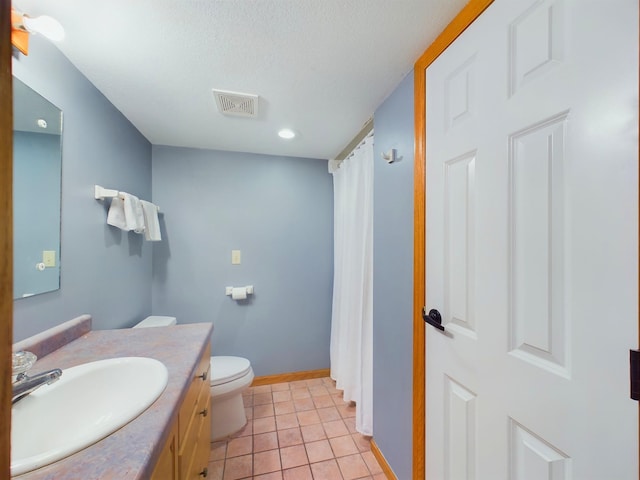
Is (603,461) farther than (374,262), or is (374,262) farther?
(374,262)

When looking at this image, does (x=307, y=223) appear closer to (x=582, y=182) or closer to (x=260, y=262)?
(x=260, y=262)

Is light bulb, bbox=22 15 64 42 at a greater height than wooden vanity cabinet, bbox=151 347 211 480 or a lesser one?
greater

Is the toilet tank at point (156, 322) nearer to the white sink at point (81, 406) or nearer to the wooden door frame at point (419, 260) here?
the white sink at point (81, 406)

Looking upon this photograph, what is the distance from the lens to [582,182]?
0.62 meters

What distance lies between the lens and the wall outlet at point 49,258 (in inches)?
42.4

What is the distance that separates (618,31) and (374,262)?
50.4 inches

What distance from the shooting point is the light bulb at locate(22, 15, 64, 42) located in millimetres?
864

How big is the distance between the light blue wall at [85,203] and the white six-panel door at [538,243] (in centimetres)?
159

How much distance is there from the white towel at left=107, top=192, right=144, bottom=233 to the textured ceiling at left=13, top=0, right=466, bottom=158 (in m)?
0.58

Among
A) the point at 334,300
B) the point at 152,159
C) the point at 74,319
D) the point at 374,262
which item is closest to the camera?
the point at 74,319

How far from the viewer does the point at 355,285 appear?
6.50 ft

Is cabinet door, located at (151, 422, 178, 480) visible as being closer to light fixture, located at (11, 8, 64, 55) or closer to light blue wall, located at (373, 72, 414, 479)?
light blue wall, located at (373, 72, 414, 479)

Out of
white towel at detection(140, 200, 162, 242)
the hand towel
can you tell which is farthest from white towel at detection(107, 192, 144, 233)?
white towel at detection(140, 200, 162, 242)

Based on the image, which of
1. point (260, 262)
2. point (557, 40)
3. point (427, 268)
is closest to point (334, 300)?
point (260, 262)
